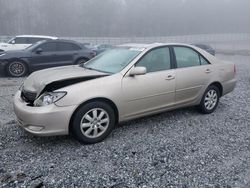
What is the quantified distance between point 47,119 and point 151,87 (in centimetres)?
172

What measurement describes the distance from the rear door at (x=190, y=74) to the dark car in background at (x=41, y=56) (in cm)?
586

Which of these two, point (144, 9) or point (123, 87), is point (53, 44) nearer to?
point (123, 87)

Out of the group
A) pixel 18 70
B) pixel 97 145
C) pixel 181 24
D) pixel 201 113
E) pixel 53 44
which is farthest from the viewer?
pixel 181 24

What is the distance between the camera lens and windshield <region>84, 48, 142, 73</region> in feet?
12.9

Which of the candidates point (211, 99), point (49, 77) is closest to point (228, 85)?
point (211, 99)

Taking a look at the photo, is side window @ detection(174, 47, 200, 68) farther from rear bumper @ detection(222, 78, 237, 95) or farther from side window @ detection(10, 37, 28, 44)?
side window @ detection(10, 37, 28, 44)

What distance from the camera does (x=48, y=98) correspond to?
3.26 metres

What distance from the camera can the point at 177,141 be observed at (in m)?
3.68

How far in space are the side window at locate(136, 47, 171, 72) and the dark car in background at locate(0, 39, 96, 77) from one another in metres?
5.81

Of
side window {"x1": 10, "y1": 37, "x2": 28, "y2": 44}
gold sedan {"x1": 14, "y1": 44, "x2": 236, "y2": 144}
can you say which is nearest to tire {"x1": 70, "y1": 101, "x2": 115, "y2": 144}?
gold sedan {"x1": 14, "y1": 44, "x2": 236, "y2": 144}

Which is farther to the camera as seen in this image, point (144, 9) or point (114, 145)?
point (144, 9)


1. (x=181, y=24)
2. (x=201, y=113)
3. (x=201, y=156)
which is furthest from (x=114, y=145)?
(x=181, y=24)

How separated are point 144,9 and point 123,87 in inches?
2120

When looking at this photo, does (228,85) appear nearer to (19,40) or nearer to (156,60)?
(156,60)
